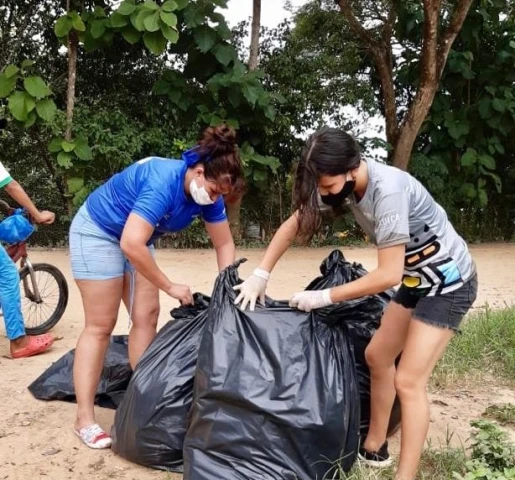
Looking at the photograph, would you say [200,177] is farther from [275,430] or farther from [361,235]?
[361,235]

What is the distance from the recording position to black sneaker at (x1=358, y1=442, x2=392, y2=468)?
2.54 metres

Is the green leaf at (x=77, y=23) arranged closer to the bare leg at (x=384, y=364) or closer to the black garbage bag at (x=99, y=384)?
the black garbage bag at (x=99, y=384)

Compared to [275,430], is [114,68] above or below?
above

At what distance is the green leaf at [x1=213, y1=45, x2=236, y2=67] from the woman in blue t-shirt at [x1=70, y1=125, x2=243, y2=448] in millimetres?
5717

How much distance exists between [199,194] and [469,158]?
8.69m

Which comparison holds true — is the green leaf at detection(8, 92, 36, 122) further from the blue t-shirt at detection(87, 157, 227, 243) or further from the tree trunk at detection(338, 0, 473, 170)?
the blue t-shirt at detection(87, 157, 227, 243)

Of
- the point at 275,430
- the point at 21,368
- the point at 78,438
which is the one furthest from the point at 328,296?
the point at 21,368

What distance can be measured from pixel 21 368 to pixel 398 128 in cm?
786

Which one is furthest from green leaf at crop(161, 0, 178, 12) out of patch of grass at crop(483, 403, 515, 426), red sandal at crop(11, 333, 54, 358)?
patch of grass at crop(483, 403, 515, 426)

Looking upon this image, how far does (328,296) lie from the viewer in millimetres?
2342

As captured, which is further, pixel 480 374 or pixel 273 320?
pixel 480 374

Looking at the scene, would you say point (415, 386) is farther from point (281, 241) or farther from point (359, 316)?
point (281, 241)

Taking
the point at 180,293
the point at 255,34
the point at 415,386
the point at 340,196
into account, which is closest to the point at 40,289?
the point at 180,293

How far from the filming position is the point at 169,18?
747 centimetres
